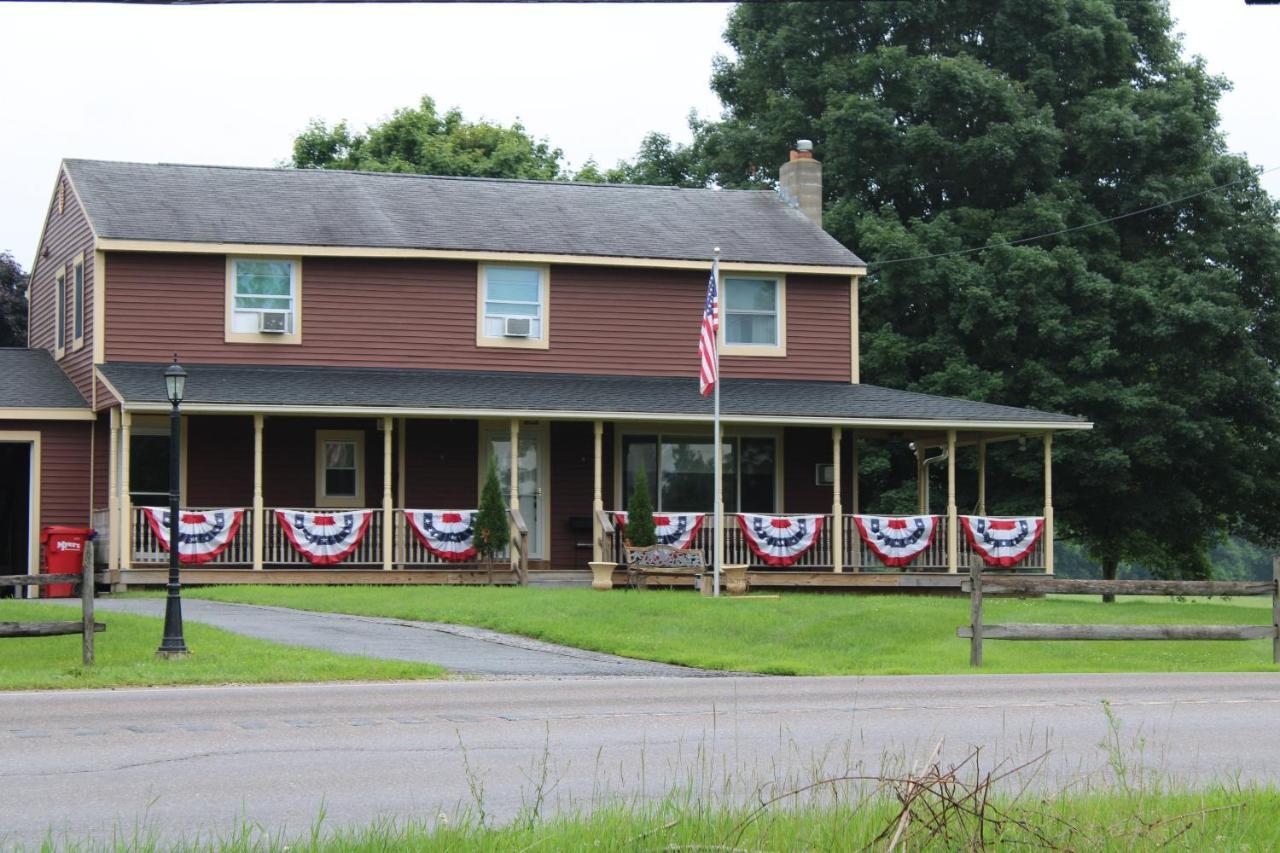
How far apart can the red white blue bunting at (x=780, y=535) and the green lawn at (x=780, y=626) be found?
2644mm

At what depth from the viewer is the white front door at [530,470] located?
1264 inches

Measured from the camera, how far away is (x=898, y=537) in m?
31.3

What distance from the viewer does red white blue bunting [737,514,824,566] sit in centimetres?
3053

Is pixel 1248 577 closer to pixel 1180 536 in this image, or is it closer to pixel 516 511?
pixel 1180 536

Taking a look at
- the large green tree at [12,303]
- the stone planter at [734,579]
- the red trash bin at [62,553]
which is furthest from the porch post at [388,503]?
the large green tree at [12,303]

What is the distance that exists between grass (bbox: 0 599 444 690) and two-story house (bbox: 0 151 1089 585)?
890 cm

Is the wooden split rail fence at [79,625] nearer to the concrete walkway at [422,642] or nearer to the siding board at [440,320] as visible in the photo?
the concrete walkway at [422,642]

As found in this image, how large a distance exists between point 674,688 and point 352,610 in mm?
9857

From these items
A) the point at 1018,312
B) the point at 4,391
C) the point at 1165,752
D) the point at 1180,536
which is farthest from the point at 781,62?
the point at 1165,752

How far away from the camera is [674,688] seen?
51.9 feet

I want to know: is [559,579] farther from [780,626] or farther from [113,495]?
[780,626]

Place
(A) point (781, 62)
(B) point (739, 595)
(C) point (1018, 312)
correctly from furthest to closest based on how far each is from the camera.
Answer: (A) point (781, 62), (C) point (1018, 312), (B) point (739, 595)

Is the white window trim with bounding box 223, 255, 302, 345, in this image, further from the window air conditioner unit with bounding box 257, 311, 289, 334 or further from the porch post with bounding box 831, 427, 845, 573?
the porch post with bounding box 831, 427, 845, 573

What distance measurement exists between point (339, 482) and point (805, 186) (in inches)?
480
